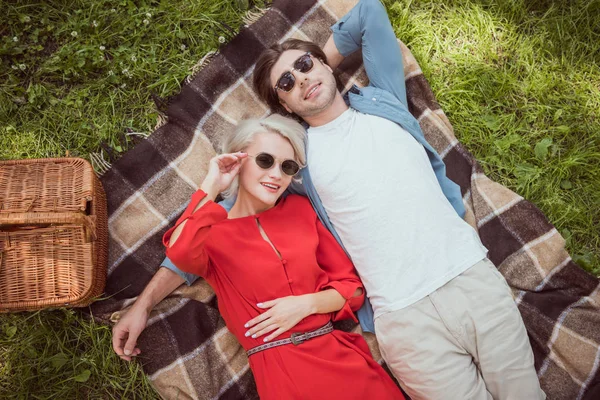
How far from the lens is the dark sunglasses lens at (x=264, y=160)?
333 centimetres

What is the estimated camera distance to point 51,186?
3.53 meters

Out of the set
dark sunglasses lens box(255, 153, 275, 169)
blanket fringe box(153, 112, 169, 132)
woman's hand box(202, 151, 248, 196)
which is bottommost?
blanket fringe box(153, 112, 169, 132)

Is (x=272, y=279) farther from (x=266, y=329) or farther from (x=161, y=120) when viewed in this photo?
(x=161, y=120)

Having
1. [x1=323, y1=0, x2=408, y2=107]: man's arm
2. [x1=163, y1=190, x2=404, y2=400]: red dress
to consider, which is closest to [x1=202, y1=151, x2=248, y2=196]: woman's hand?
[x1=163, y1=190, x2=404, y2=400]: red dress

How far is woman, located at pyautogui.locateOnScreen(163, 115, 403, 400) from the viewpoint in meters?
3.25

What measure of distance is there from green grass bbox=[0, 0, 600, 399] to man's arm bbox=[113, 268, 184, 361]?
49.7 inches

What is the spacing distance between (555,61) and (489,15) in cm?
76

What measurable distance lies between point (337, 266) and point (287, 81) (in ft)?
4.77

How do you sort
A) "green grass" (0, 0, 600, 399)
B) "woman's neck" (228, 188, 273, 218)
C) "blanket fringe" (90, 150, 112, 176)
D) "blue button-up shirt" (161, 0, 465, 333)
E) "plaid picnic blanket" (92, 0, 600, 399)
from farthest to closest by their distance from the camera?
"green grass" (0, 0, 600, 399) → "blanket fringe" (90, 150, 112, 176) → "blue button-up shirt" (161, 0, 465, 333) → "plaid picnic blanket" (92, 0, 600, 399) → "woman's neck" (228, 188, 273, 218)

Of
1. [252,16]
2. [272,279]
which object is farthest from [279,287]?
[252,16]

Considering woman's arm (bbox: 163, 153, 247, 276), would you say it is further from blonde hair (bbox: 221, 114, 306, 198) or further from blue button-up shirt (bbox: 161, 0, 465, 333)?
blue button-up shirt (bbox: 161, 0, 465, 333)

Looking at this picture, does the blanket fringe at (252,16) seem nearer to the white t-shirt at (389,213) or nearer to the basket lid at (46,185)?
the white t-shirt at (389,213)

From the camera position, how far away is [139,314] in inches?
138

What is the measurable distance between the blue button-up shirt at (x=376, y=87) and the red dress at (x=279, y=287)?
32 cm
